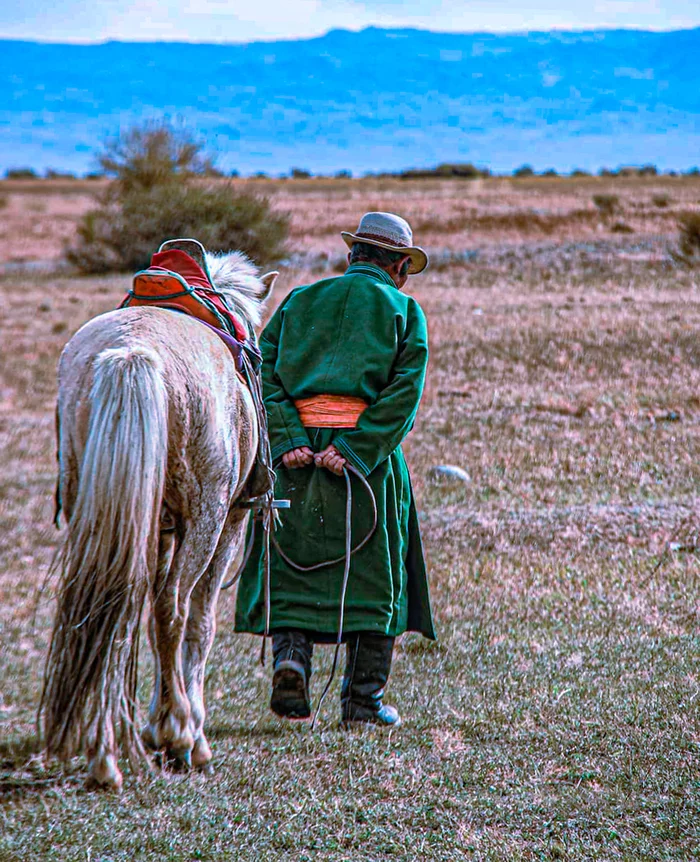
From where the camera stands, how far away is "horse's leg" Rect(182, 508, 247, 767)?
12.0 feet

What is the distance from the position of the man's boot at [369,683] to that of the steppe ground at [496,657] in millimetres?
95

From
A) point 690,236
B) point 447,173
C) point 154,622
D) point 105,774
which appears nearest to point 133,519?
point 154,622

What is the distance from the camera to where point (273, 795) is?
10.8ft

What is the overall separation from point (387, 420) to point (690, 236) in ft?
61.2

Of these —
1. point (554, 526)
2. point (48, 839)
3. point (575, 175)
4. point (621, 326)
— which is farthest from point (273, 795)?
point (575, 175)

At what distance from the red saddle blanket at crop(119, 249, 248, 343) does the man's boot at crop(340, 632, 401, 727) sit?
1343 mm

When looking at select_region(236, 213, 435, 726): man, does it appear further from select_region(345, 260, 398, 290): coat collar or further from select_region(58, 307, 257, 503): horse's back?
select_region(58, 307, 257, 503): horse's back

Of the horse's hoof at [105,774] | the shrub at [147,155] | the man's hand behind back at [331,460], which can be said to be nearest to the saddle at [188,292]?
the man's hand behind back at [331,460]

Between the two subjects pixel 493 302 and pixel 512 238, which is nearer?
pixel 493 302

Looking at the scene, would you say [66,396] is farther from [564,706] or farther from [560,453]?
[560,453]

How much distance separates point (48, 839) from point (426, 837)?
1057 mm

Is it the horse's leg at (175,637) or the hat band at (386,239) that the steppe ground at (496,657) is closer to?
the horse's leg at (175,637)

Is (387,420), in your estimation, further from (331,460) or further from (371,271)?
(371,271)

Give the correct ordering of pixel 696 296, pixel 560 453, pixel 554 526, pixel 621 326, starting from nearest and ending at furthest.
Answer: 1. pixel 554 526
2. pixel 560 453
3. pixel 621 326
4. pixel 696 296
